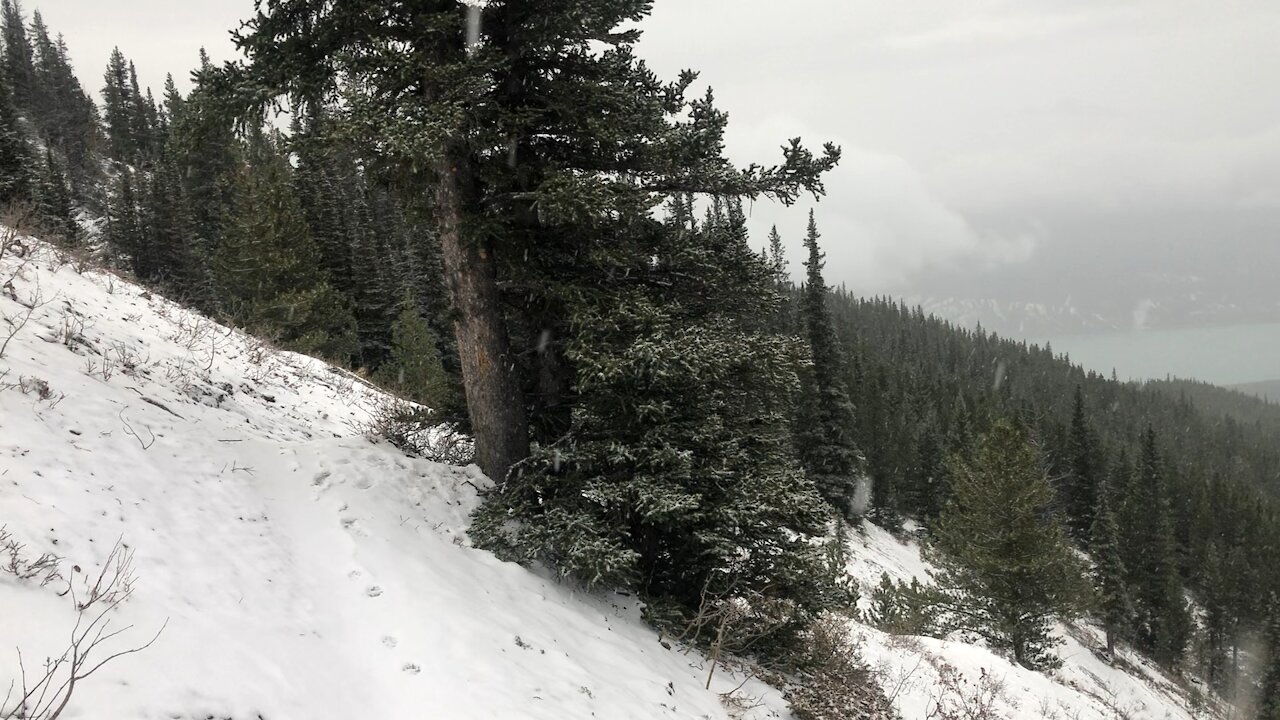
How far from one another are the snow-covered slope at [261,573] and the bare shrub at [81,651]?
0.16 feet

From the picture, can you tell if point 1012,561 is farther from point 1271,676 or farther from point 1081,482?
point 1081,482

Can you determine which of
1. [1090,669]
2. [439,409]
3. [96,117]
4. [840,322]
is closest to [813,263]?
[1090,669]

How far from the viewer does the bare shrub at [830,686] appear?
7.34 meters

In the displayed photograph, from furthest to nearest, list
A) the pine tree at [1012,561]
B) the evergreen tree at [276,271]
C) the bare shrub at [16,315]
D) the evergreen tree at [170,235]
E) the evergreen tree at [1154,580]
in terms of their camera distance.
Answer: the evergreen tree at [1154,580] → the evergreen tree at [170,235] → the evergreen tree at [276,271] → the pine tree at [1012,561] → the bare shrub at [16,315]

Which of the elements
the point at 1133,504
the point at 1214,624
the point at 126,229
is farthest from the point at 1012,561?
the point at 126,229

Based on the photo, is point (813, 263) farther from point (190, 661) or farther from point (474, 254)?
point (190, 661)

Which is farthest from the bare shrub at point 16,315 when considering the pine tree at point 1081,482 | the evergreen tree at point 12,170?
the pine tree at point 1081,482

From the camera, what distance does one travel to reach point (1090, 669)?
29453mm

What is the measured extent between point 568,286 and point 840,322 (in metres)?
92.1

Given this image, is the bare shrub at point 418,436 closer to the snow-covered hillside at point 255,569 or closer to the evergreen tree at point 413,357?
the snow-covered hillside at point 255,569

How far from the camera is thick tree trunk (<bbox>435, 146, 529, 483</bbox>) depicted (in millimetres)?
7426

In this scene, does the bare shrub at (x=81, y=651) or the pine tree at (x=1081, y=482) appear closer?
the bare shrub at (x=81, y=651)

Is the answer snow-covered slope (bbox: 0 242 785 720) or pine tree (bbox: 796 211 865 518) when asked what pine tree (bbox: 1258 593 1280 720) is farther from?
snow-covered slope (bbox: 0 242 785 720)

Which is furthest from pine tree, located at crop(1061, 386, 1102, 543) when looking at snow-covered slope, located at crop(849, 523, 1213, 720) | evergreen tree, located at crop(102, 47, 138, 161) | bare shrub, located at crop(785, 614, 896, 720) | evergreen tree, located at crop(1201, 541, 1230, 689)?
evergreen tree, located at crop(102, 47, 138, 161)
